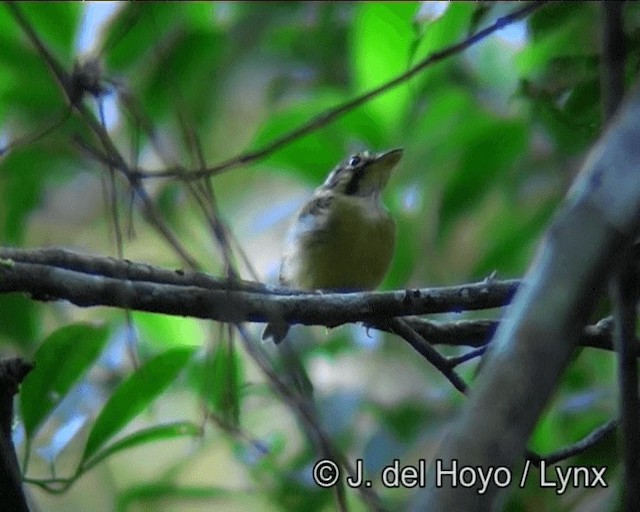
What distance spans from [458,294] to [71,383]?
0.81 metres

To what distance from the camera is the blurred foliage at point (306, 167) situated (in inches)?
90.7

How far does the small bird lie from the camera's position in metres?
3.37

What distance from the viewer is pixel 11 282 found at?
1607mm

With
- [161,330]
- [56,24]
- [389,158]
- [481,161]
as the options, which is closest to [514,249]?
[481,161]

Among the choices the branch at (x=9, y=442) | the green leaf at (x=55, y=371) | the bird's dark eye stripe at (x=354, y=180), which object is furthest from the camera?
the bird's dark eye stripe at (x=354, y=180)

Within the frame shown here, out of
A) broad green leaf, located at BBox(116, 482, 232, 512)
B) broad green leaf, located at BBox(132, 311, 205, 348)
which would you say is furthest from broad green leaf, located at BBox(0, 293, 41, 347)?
broad green leaf, located at BBox(132, 311, 205, 348)

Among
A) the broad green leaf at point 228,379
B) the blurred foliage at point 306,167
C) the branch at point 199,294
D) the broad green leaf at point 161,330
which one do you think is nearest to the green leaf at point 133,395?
the blurred foliage at point 306,167

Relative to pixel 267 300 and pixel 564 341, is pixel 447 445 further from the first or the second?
pixel 267 300

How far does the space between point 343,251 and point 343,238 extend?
5 centimetres

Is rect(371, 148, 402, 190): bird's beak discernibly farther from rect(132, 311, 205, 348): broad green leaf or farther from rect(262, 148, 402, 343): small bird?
rect(132, 311, 205, 348): broad green leaf

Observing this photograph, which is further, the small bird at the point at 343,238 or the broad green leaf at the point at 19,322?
the small bird at the point at 343,238

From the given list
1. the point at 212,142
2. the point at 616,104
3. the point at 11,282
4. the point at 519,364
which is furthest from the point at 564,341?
the point at 212,142

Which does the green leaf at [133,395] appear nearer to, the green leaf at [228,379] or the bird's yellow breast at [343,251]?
the green leaf at [228,379]

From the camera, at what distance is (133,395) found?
2273 mm
